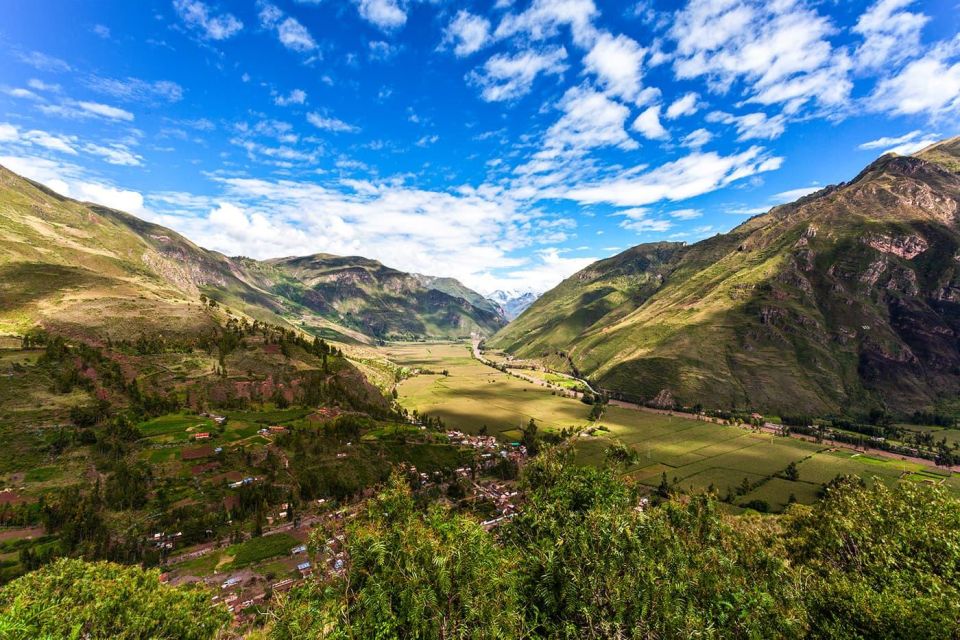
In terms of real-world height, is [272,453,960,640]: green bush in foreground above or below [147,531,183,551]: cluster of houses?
above

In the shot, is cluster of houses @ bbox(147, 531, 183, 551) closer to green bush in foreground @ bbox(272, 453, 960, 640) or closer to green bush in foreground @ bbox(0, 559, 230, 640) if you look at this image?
green bush in foreground @ bbox(0, 559, 230, 640)

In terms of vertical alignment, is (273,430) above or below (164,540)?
above

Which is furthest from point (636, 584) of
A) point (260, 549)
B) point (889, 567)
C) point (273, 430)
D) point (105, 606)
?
point (273, 430)

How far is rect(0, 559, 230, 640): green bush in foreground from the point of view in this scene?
38906 mm

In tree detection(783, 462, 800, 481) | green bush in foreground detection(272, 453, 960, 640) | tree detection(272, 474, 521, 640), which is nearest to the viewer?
green bush in foreground detection(272, 453, 960, 640)

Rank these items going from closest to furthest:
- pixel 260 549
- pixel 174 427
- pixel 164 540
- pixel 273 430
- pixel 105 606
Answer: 1. pixel 105 606
2. pixel 164 540
3. pixel 260 549
4. pixel 174 427
5. pixel 273 430

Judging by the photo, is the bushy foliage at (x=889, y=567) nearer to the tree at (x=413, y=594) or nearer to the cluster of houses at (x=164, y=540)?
the tree at (x=413, y=594)

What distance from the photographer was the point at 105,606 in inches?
1657

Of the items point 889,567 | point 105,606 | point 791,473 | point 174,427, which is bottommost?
point 174,427

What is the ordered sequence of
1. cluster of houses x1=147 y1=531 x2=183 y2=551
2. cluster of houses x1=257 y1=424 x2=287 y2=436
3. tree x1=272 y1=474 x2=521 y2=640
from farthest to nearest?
cluster of houses x1=257 y1=424 x2=287 y2=436
cluster of houses x1=147 y1=531 x2=183 y2=551
tree x1=272 y1=474 x2=521 y2=640

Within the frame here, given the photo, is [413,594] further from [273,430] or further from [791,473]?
[791,473]

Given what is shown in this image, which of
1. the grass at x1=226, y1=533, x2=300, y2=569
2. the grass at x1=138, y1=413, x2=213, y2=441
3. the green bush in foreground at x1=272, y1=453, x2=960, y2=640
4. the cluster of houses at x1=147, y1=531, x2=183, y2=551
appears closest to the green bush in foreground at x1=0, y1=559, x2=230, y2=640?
the green bush in foreground at x1=272, y1=453, x2=960, y2=640

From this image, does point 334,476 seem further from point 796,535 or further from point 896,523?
point 896,523

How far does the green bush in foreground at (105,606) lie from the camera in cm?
3891
